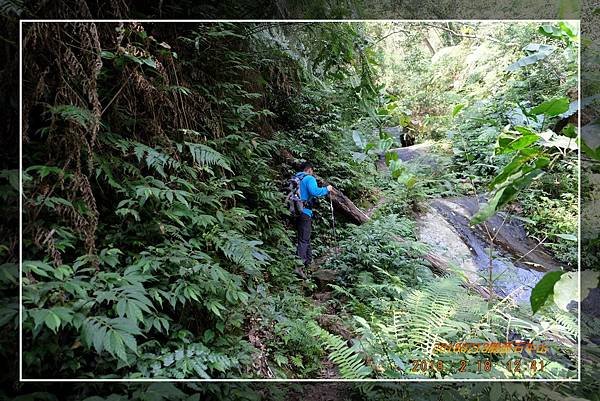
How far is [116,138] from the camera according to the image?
61.8 inches

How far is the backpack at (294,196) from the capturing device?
1.47m

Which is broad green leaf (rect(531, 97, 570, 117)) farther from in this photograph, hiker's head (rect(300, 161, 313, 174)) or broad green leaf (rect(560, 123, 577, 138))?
hiker's head (rect(300, 161, 313, 174))

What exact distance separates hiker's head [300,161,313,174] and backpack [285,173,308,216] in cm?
2

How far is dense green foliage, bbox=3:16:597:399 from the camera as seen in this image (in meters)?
1.35

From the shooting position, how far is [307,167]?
4.85 feet

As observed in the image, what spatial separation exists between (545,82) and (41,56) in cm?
177

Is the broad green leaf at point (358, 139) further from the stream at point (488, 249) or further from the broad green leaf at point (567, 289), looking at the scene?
the broad green leaf at point (567, 289)

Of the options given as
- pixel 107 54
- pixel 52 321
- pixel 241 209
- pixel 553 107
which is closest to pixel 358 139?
pixel 241 209

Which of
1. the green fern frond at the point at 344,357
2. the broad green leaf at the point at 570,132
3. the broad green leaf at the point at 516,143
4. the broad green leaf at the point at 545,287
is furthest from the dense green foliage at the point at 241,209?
the broad green leaf at the point at 545,287

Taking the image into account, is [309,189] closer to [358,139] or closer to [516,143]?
[358,139]

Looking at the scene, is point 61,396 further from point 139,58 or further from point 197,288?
point 139,58

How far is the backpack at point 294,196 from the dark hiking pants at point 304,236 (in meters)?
0.03

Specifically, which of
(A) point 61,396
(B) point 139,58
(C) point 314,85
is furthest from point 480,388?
(B) point 139,58

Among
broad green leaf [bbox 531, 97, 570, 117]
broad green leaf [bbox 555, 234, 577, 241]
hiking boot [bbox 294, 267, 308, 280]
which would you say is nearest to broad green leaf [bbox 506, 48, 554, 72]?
broad green leaf [bbox 531, 97, 570, 117]
